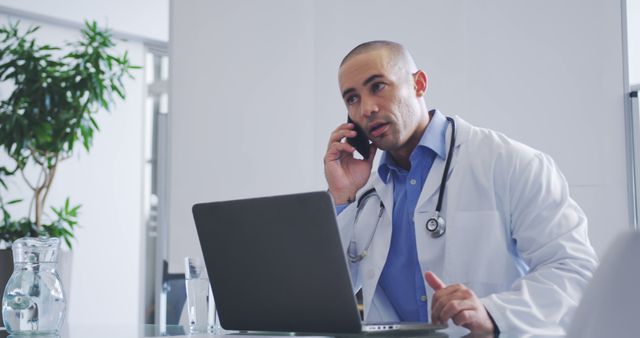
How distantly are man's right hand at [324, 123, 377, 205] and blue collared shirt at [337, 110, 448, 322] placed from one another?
0.71ft

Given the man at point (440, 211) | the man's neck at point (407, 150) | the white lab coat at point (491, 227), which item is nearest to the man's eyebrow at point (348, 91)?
the man at point (440, 211)

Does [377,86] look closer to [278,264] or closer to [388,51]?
[388,51]

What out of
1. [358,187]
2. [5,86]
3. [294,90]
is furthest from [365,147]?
[5,86]

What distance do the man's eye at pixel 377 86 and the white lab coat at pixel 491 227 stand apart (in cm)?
26

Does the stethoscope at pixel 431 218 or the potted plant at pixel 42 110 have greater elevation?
the potted plant at pixel 42 110

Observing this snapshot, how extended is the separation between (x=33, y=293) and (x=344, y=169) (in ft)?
4.24

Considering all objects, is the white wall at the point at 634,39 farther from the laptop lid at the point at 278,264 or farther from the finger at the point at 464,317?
the laptop lid at the point at 278,264

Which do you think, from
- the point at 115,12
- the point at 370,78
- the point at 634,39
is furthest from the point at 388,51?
the point at 115,12

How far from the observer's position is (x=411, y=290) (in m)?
2.41

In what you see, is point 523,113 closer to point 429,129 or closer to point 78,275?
point 429,129

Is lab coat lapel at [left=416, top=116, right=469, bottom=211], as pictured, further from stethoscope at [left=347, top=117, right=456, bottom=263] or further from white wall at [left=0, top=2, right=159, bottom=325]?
white wall at [left=0, top=2, right=159, bottom=325]

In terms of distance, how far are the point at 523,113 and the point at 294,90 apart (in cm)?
A: 124

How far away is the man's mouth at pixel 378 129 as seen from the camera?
2.58m

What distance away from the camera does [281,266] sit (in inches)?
Answer: 60.7
